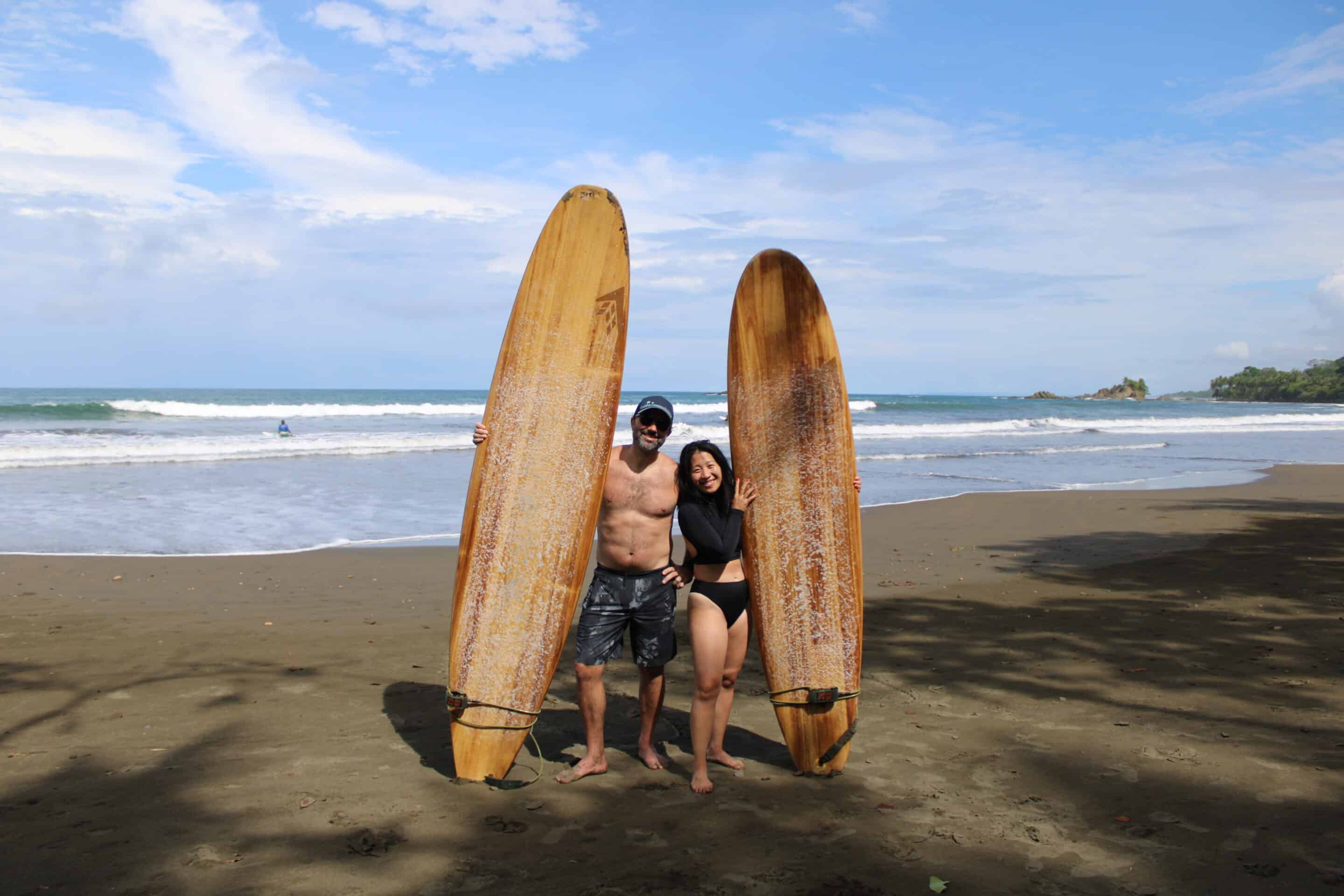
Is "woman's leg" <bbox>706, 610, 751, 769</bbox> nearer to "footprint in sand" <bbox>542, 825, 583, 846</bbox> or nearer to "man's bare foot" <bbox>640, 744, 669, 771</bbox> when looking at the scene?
"man's bare foot" <bbox>640, 744, 669, 771</bbox>

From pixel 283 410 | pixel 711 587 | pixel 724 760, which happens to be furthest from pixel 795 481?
pixel 283 410

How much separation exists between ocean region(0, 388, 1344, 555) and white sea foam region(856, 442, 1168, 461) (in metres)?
0.12

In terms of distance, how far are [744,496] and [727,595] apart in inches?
17.1

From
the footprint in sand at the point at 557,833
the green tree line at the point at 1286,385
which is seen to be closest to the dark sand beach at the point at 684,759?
the footprint in sand at the point at 557,833

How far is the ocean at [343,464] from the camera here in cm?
970

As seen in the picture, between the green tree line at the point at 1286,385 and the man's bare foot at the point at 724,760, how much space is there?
82354 millimetres

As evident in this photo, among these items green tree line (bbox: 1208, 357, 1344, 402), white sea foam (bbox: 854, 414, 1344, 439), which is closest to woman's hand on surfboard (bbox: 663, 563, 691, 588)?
white sea foam (bbox: 854, 414, 1344, 439)

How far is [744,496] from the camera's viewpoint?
370 centimetres

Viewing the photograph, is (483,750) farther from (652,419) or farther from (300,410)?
(300,410)

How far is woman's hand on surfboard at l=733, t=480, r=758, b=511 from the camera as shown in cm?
358

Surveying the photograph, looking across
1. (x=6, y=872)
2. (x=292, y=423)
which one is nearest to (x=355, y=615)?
(x=6, y=872)

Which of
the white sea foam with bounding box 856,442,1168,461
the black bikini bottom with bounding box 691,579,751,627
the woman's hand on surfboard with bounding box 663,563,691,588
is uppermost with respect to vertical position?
the woman's hand on surfboard with bounding box 663,563,691,588

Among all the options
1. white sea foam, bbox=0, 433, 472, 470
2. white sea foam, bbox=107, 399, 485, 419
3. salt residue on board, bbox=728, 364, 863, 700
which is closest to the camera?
salt residue on board, bbox=728, 364, 863, 700

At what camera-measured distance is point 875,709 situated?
439cm
